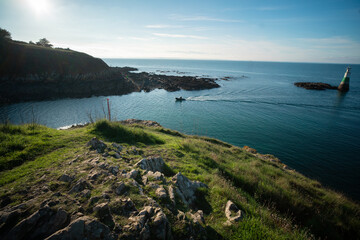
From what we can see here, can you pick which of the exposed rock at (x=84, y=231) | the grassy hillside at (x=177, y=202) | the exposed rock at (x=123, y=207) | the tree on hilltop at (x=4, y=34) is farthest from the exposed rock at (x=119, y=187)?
the tree on hilltop at (x=4, y=34)

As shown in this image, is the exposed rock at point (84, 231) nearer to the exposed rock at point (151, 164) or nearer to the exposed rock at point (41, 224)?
the exposed rock at point (41, 224)

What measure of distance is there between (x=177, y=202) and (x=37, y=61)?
58855mm

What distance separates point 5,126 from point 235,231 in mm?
12383

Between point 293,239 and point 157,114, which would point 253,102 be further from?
point 293,239

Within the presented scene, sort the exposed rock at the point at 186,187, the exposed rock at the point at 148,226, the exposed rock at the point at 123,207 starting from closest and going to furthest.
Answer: the exposed rock at the point at 148,226 → the exposed rock at the point at 123,207 → the exposed rock at the point at 186,187

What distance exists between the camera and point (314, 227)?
6824 millimetres

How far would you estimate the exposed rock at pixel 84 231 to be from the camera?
2883mm

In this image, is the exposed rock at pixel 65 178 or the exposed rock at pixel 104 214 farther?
the exposed rock at pixel 65 178

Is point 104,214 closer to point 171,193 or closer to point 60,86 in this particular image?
point 171,193

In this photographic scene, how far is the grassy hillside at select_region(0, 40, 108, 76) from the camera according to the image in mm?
37984

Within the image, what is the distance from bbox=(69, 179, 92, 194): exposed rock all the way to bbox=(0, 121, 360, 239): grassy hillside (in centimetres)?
22

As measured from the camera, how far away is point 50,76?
41812 mm

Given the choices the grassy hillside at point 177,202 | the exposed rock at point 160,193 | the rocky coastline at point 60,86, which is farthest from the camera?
the rocky coastline at point 60,86

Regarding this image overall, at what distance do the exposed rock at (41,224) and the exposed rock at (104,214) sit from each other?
1.93 ft
